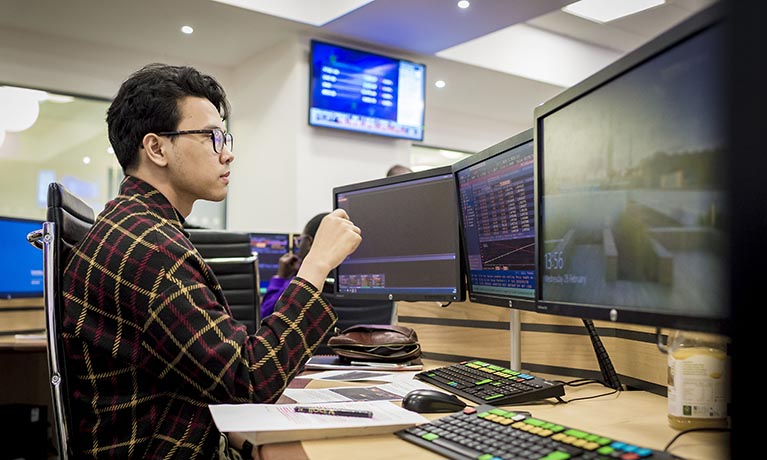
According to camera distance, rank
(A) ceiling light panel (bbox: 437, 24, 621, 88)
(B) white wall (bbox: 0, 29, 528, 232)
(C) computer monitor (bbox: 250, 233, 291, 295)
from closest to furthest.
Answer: (C) computer monitor (bbox: 250, 233, 291, 295), (B) white wall (bbox: 0, 29, 528, 232), (A) ceiling light panel (bbox: 437, 24, 621, 88)

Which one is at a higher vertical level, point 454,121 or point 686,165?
point 454,121

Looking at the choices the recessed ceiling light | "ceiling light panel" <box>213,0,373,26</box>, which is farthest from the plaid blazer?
the recessed ceiling light

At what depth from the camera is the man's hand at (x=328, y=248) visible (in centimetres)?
128

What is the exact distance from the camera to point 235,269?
272cm

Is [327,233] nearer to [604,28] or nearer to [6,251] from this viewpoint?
[6,251]

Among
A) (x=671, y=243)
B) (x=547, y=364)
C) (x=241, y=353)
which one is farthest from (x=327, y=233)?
(x=671, y=243)

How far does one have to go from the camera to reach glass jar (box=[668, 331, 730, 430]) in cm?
93

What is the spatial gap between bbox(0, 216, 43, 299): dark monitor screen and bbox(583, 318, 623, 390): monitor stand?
2378mm

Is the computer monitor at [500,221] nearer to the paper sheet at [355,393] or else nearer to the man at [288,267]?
the paper sheet at [355,393]

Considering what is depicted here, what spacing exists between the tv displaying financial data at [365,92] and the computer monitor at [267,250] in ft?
3.49

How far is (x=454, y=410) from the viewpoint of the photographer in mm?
1099

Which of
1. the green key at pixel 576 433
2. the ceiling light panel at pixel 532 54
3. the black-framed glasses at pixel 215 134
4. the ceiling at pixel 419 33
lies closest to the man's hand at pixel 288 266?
the black-framed glasses at pixel 215 134

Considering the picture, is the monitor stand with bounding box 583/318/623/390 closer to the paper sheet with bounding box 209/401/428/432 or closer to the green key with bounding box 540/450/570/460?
the paper sheet with bounding box 209/401/428/432

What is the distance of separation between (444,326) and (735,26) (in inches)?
66.7
